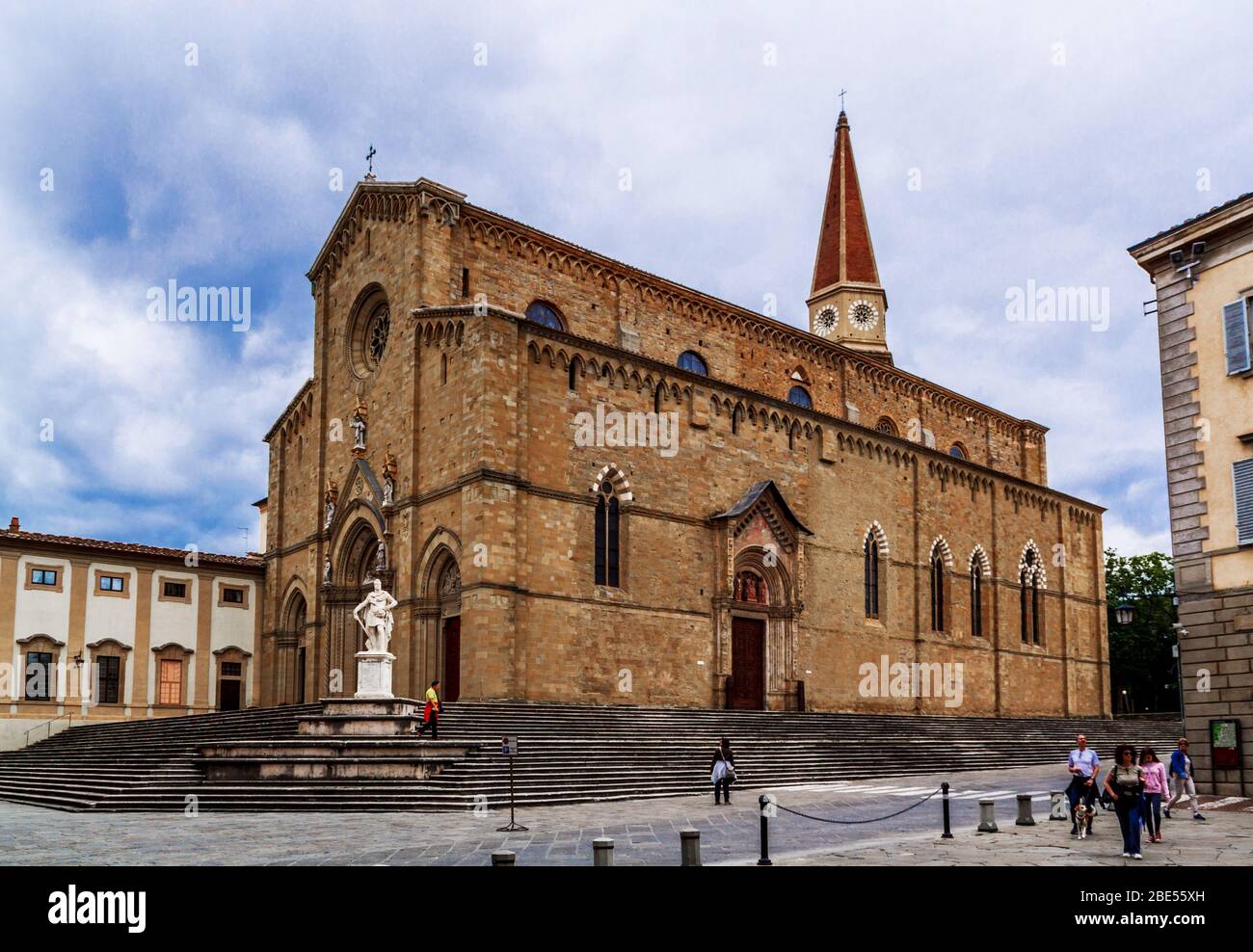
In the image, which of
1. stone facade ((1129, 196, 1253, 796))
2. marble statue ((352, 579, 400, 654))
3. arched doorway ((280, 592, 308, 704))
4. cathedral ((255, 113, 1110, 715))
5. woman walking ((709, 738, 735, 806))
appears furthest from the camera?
arched doorway ((280, 592, 308, 704))

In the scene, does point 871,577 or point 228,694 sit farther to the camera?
point 228,694

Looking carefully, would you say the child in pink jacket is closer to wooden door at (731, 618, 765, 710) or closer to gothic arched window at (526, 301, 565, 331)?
wooden door at (731, 618, 765, 710)

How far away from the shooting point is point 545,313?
36969 millimetres

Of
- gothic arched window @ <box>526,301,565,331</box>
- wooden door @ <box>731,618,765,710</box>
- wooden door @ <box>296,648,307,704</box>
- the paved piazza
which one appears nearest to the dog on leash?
the paved piazza

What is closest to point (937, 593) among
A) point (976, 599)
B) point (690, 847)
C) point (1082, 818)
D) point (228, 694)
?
point (976, 599)

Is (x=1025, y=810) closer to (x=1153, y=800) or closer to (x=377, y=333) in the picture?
(x=1153, y=800)

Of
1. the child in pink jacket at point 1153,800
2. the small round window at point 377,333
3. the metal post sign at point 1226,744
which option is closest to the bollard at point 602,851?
the child in pink jacket at point 1153,800

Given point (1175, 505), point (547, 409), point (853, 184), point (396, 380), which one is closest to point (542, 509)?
point (547, 409)

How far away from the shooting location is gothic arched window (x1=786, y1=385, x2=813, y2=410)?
142 ft

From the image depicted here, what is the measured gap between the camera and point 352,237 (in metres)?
38.6

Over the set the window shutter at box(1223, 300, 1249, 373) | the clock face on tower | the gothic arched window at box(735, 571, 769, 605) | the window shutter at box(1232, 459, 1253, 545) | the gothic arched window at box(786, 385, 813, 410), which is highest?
the clock face on tower

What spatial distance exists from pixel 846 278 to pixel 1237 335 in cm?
2907

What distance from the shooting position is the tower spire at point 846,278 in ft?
164
